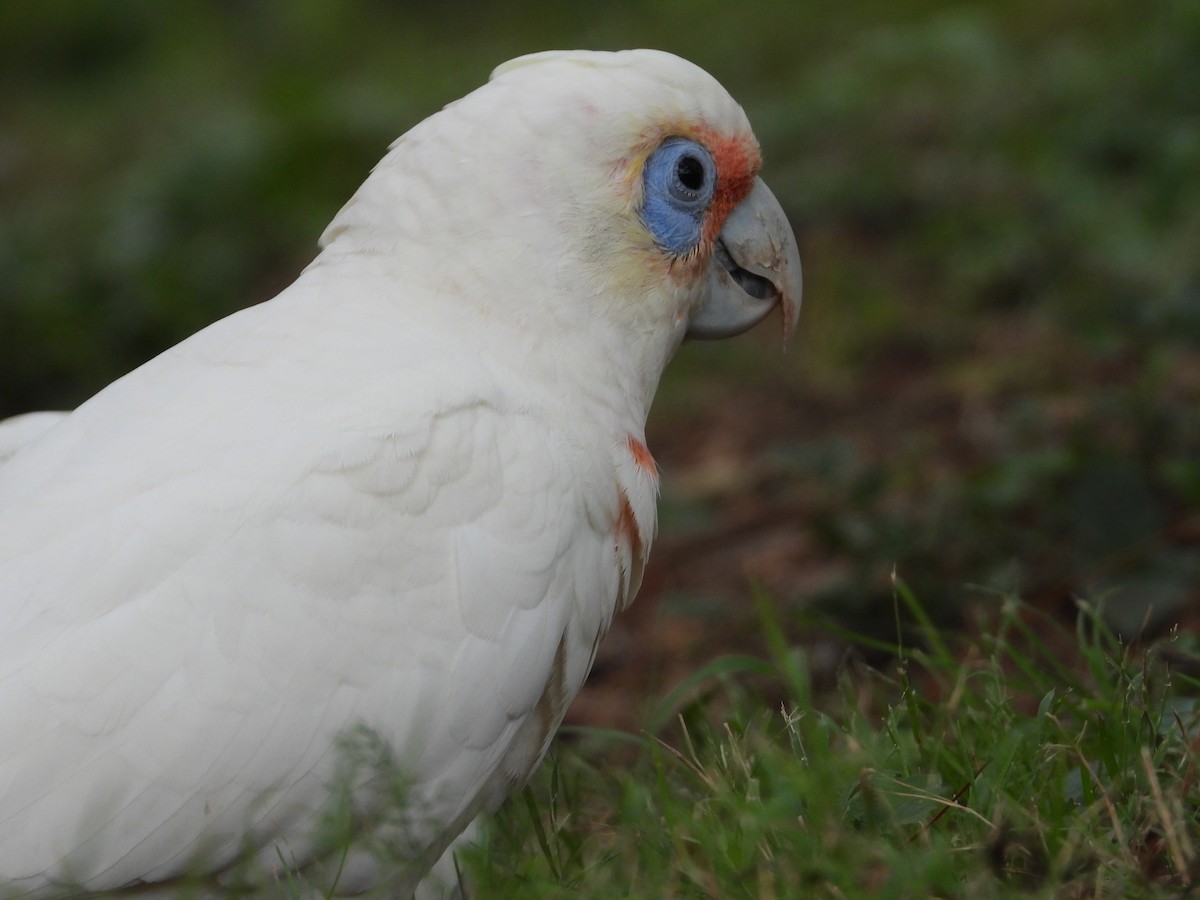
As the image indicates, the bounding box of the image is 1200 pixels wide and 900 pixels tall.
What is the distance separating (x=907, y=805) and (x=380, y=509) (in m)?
0.90

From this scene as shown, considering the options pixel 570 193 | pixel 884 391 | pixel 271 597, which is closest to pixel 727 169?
pixel 570 193

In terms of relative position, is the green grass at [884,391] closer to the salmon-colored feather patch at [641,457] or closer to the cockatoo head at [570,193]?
the salmon-colored feather patch at [641,457]

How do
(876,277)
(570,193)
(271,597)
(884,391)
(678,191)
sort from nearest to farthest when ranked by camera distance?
1. (271,597)
2. (570,193)
3. (678,191)
4. (884,391)
5. (876,277)

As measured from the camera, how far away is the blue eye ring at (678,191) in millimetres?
2674

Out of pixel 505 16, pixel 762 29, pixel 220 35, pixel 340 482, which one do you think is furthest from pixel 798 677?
pixel 220 35

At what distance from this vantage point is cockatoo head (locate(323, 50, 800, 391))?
258 centimetres

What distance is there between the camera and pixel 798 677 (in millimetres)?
2473

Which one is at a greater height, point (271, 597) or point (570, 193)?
point (570, 193)

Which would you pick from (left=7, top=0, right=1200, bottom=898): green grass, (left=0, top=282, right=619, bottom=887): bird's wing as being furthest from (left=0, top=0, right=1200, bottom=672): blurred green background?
(left=0, top=282, right=619, bottom=887): bird's wing

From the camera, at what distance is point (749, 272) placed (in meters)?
2.92

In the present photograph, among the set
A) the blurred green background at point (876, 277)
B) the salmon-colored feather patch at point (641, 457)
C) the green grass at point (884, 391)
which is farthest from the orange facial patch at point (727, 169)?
the blurred green background at point (876, 277)

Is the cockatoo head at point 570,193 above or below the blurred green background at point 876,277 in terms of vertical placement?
above

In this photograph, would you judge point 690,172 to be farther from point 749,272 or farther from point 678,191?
point 749,272

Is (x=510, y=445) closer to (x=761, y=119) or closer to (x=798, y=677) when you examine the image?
(x=798, y=677)
